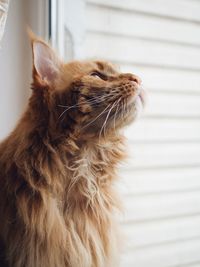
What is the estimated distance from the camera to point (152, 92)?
143cm

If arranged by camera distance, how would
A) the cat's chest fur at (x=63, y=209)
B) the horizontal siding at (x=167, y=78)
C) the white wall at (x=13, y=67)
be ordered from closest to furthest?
the cat's chest fur at (x=63, y=209) < the white wall at (x=13, y=67) < the horizontal siding at (x=167, y=78)

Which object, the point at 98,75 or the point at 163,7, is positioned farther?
the point at 163,7

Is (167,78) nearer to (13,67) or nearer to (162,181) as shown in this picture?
(162,181)

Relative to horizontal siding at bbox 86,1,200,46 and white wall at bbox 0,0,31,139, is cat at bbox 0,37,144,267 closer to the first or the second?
white wall at bbox 0,0,31,139

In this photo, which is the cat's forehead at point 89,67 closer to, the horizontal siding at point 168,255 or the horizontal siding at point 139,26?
the horizontal siding at point 139,26

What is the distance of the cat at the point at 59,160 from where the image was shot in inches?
30.8

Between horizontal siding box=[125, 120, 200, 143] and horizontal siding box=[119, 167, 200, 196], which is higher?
horizontal siding box=[125, 120, 200, 143]

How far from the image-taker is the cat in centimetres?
78

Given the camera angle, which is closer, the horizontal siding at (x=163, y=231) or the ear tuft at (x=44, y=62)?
the ear tuft at (x=44, y=62)

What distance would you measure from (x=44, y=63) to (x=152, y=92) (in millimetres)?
682

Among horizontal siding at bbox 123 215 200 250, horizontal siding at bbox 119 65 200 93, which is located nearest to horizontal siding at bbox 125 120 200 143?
horizontal siding at bbox 119 65 200 93

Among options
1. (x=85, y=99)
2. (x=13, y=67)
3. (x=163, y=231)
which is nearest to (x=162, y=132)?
(x=163, y=231)

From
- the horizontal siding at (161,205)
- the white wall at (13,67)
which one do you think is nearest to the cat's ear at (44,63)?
the white wall at (13,67)

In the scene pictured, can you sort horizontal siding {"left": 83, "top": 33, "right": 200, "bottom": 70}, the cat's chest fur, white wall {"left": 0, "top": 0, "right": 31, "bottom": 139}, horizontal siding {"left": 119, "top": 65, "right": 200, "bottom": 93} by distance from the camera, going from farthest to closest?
horizontal siding {"left": 119, "top": 65, "right": 200, "bottom": 93} < horizontal siding {"left": 83, "top": 33, "right": 200, "bottom": 70} < white wall {"left": 0, "top": 0, "right": 31, "bottom": 139} < the cat's chest fur
